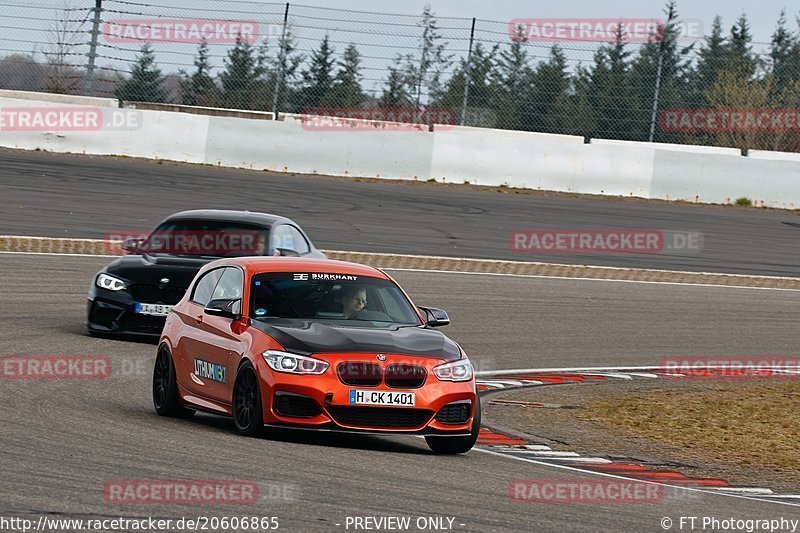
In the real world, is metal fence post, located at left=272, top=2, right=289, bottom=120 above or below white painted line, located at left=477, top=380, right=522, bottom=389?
above

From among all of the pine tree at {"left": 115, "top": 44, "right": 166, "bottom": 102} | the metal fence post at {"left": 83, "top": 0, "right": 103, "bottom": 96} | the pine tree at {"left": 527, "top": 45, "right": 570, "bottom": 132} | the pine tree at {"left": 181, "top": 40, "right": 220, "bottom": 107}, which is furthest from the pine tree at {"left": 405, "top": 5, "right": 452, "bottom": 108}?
the metal fence post at {"left": 83, "top": 0, "right": 103, "bottom": 96}

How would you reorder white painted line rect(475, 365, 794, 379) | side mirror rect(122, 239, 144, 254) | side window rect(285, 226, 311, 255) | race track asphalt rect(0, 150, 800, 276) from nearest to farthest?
white painted line rect(475, 365, 794, 379), side mirror rect(122, 239, 144, 254), side window rect(285, 226, 311, 255), race track asphalt rect(0, 150, 800, 276)

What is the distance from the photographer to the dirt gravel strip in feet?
64.6

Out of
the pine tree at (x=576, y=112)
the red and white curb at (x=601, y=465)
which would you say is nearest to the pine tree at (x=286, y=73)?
the pine tree at (x=576, y=112)

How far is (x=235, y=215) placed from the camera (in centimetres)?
1498

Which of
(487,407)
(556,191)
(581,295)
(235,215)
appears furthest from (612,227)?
(487,407)

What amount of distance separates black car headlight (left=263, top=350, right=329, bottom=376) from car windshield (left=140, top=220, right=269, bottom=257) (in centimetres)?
601

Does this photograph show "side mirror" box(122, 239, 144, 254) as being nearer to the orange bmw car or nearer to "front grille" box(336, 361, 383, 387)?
the orange bmw car

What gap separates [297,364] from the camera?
8.46 meters

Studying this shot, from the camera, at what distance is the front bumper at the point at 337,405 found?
8383 mm

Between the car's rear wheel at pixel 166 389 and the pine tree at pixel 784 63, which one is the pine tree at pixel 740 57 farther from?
the car's rear wheel at pixel 166 389

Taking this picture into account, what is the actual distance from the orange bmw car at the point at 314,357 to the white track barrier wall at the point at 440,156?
61.8ft

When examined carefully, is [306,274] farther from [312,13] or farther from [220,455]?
[312,13]

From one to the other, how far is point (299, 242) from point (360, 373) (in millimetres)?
6739
